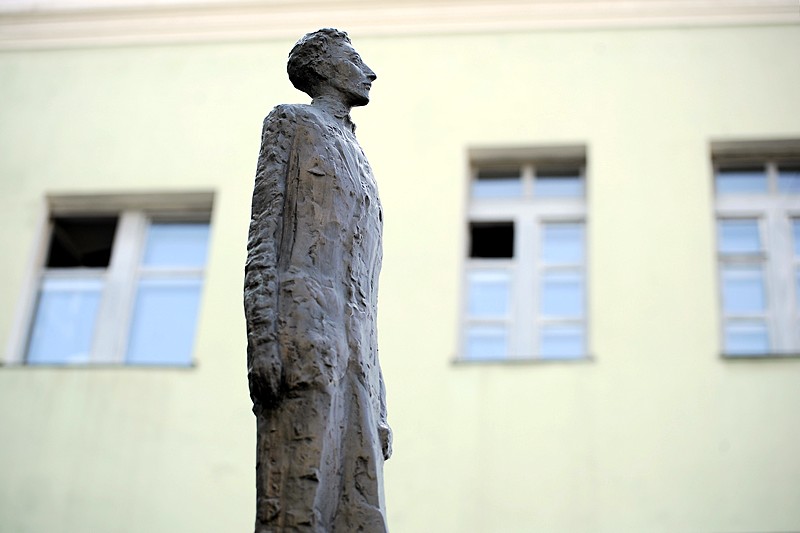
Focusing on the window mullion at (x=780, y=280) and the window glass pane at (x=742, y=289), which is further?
the window glass pane at (x=742, y=289)

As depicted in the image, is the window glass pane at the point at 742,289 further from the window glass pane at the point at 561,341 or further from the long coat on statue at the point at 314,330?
the long coat on statue at the point at 314,330

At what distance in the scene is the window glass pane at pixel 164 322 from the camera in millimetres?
13023

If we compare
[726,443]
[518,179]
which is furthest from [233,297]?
[726,443]

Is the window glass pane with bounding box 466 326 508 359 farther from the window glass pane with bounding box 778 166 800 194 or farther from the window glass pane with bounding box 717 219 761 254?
the window glass pane with bounding box 778 166 800 194

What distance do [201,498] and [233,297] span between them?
1.83m

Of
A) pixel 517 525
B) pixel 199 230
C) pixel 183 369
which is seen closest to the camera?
pixel 517 525

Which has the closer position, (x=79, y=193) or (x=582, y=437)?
(x=582, y=437)

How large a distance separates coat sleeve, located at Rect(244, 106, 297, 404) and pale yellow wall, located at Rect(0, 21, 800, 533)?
6467mm

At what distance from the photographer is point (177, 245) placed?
13547mm

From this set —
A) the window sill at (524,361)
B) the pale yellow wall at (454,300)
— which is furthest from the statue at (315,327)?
the window sill at (524,361)

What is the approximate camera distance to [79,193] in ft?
44.8

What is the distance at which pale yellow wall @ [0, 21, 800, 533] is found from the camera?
1157 cm

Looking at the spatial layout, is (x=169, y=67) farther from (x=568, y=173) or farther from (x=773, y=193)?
(x=773, y=193)

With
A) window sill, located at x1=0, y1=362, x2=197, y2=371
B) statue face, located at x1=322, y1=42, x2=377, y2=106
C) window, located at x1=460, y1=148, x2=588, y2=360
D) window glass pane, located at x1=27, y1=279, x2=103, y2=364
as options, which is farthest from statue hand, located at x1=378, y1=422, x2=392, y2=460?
window glass pane, located at x1=27, y1=279, x2=103, y2=364
